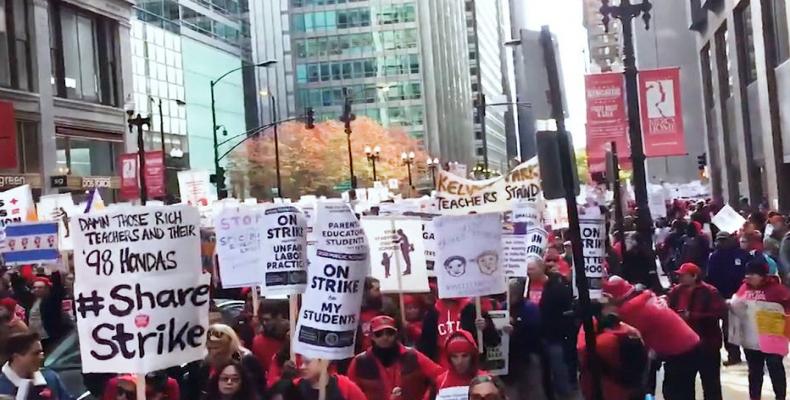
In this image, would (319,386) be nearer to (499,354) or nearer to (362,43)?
(499,354)

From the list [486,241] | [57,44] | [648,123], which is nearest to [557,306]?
[486,241]

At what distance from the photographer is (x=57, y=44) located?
37.7 meters

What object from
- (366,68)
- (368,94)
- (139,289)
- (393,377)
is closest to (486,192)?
(393,377)

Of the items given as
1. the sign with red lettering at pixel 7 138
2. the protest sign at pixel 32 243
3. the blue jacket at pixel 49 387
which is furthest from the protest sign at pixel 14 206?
the sign with red lettering at pixel 7 138

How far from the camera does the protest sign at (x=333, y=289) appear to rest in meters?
7.23

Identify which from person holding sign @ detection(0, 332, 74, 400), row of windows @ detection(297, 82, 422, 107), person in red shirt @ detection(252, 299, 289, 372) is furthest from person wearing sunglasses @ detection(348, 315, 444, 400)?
row of windows @ detection(297, 82, 422, 107)

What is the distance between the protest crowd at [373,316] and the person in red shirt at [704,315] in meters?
0.02

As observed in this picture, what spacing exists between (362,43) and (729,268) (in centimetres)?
10313

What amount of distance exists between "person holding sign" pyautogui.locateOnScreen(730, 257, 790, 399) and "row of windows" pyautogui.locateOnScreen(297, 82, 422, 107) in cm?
10281

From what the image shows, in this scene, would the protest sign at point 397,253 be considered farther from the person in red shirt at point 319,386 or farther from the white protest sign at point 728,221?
the white protest sign at point 728,221

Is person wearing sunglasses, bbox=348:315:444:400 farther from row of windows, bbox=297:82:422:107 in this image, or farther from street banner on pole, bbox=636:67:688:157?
row of windows, bbox=297:82:422:107

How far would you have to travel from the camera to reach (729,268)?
1241cm

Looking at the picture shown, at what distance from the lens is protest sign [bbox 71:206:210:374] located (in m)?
6.36

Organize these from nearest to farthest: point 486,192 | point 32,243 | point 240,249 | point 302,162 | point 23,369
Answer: point 23,369 → point 240,249 → point 486,192 → point 32,243 → point 302,162
